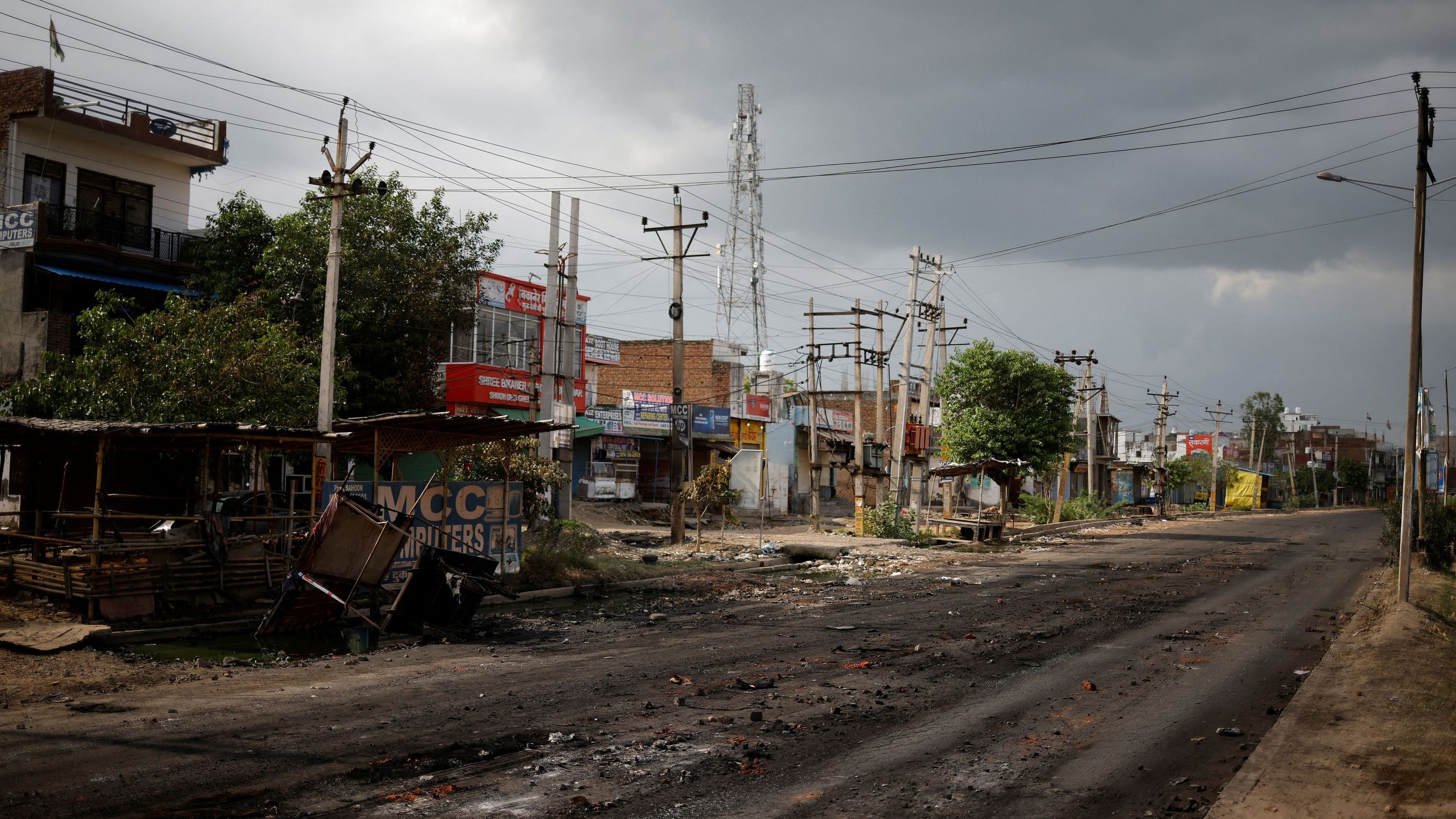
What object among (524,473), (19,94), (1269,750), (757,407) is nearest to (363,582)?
(524,473)

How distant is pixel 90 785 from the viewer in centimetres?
623

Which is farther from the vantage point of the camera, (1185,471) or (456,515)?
(1185,471)

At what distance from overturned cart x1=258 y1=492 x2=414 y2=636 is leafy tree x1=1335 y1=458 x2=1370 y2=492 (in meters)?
118

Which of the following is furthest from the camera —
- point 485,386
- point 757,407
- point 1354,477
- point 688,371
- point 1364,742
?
point 1354,477

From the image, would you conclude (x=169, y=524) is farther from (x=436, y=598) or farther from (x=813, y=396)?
(x=813, y=396)

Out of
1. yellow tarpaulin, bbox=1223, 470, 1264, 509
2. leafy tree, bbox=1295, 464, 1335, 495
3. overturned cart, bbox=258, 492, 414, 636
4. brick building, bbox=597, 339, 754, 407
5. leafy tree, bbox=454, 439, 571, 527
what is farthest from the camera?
leafy tree, bbox=1295, 464, 1335, 495

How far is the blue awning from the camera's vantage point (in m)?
24.5

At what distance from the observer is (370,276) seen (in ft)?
83.6

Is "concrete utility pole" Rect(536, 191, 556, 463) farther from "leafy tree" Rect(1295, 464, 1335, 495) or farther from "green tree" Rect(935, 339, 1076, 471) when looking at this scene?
"leafy tree" Rect(1295, 464, 1335, 495)

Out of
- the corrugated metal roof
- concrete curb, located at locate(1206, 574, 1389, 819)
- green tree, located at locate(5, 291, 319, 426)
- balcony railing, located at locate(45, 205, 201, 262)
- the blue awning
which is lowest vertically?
concrete curb, located at locate(1206, 574, 1389, 819)

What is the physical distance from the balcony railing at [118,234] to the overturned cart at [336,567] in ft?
58.2

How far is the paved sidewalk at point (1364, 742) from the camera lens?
6039 mm

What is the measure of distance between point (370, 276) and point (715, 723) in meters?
20.7

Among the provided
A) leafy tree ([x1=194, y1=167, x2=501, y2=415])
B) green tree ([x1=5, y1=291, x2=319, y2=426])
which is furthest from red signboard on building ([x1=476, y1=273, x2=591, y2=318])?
Result: green tree ([x1=5, y1=291, x2=319, y2=426])
